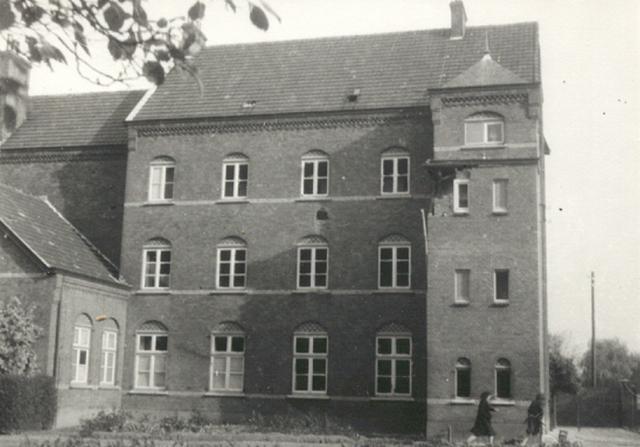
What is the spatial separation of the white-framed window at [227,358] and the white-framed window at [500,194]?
10592 mm

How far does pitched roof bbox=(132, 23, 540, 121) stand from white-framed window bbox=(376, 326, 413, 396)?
859 centimetres

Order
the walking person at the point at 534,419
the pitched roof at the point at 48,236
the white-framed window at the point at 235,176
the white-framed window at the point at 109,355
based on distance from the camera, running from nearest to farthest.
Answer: the walking person at the point at 534,419
the pitched roof at the point at 48,236
the white-framed window at the point at 109,355
the white-framed window at the point at 235,176

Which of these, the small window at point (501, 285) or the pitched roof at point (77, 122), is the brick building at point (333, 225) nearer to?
the small window at point (501, 285)

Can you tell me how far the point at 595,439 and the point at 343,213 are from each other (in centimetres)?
1180

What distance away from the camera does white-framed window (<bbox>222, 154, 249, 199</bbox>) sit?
1321 inches

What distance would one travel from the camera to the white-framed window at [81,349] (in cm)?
2955

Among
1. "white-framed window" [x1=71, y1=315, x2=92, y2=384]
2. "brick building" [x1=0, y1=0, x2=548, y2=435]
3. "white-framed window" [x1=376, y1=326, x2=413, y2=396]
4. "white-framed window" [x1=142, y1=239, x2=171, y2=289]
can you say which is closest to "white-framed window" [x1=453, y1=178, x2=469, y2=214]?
"brick building" [x1=0, y1=0, x2=548, y2=435]

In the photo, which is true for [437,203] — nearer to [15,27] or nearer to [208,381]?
[208,381]

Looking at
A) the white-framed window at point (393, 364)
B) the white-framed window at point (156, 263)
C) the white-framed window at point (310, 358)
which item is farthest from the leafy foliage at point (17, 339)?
the white-framed window at point (393, 364)

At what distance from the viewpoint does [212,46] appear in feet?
126

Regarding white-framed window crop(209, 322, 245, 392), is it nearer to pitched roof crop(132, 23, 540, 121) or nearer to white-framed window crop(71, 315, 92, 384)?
white-framed window crop(71, 315, 92, 384)

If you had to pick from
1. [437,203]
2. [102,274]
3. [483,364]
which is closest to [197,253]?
[102,274]

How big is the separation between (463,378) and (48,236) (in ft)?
50.4

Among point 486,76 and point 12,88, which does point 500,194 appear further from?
point 12,88
